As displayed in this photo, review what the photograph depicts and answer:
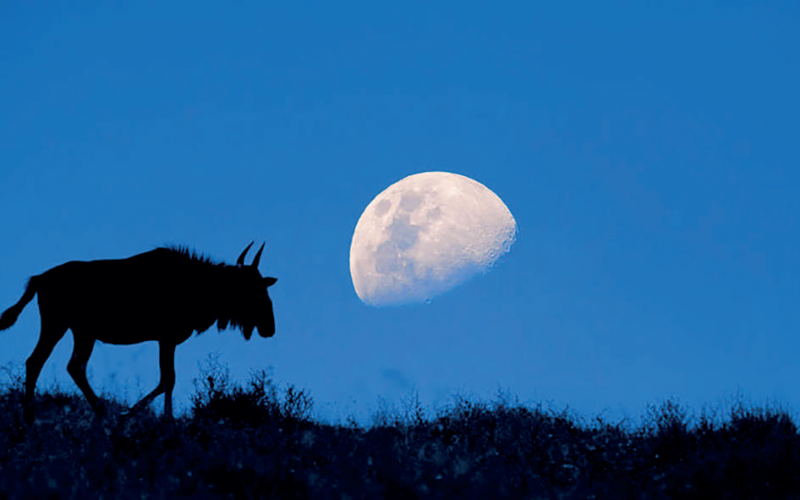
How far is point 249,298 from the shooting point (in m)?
14.2

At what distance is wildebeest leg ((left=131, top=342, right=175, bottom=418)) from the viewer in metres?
12.9

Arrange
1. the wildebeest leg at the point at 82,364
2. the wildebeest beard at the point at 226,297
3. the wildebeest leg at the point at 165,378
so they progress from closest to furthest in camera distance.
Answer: the wildebeest leg at the point at 165,378, the wildebeest leg at the point at 82,364, the wildebeest beard at the point at 226,297

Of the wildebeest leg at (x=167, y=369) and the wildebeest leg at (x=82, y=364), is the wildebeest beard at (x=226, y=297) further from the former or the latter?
the wildebeest leg at (x=82, y=364)

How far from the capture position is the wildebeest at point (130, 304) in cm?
1323

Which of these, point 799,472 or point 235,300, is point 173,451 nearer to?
point 235,300

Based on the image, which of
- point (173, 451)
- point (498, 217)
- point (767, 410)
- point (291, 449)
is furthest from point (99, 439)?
point (498, 217)

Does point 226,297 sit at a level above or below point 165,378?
above

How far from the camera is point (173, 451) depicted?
10312mm

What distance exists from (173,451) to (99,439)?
98 centimetres

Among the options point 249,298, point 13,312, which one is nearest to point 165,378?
point 249,298

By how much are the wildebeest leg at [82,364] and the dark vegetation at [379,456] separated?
18.5 inches

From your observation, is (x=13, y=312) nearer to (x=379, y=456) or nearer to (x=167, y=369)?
(x=167, y=369)

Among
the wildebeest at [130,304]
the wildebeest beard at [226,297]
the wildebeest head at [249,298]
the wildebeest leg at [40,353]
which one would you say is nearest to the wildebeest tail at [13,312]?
the wildebeest at [130,304]

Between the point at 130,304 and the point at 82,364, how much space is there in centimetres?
120
